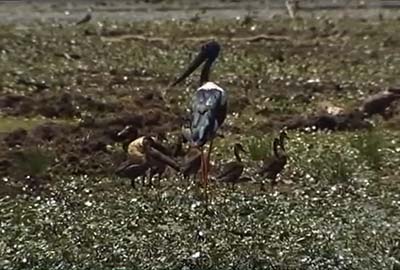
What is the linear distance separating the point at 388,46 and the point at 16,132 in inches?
535

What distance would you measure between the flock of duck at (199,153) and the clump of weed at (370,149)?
0.98 m

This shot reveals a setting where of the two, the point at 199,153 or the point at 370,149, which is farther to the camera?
the point at 370,149

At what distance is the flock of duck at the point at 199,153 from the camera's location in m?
14.7

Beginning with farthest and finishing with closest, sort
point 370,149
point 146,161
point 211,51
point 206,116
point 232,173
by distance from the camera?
point 211,51 → point 370,149 → point 146,161 → point 232,173 → point 206,116

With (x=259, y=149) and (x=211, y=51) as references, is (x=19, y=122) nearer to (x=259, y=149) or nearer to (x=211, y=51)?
(x=211, y=51)

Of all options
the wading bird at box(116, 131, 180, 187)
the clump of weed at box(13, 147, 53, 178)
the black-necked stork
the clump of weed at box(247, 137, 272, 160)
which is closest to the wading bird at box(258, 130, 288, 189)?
the black-necked stork

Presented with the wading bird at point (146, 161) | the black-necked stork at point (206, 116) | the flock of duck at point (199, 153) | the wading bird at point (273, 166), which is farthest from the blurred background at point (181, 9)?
the black-necked stork at point (206, 116)

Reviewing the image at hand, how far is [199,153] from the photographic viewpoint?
15.7 metres

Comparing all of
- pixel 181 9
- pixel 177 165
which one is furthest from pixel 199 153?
pixel 181 9

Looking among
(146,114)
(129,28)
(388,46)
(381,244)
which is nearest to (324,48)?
(388,46)

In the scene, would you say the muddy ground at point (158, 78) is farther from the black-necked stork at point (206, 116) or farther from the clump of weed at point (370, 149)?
the clump of weed at point (370, 149)

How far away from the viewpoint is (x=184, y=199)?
14.5m

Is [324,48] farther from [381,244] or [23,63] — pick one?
[381,244]

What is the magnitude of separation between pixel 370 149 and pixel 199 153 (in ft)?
7.12
